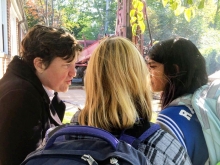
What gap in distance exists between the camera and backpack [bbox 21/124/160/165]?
964 millimetres

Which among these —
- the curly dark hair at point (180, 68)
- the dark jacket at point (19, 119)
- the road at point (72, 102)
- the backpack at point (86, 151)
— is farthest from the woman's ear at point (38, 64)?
the road at point (72, 102)

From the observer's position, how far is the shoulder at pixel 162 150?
3.83 feet

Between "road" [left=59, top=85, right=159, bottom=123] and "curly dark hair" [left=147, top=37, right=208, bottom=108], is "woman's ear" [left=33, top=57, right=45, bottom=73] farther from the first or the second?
"road" [left=59, top=85, right=159, bottom=123]

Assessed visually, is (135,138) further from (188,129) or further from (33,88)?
(33,88)

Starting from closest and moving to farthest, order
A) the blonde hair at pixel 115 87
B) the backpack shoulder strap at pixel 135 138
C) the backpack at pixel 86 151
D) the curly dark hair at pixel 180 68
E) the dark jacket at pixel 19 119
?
1. the backpack at pixel 86 151
2. the backpack shoulder strap at pixel 135 138
3. the blonde hair at pixel 115 87
4. the dark jacket at pixel 19 119
5. the curly dark hair at pixel 180 68

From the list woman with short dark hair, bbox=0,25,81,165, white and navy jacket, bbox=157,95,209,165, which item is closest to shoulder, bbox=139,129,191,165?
white and navy jacket, bbox=157,95,209,165

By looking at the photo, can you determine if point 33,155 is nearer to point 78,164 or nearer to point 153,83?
point 78,164

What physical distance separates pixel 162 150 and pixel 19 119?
0.79 m

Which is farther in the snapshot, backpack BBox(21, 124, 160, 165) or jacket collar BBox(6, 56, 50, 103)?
jacket collar BBox(6, 56, 50, 103)

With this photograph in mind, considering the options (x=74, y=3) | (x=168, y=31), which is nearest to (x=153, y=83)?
(x=168, y=31)

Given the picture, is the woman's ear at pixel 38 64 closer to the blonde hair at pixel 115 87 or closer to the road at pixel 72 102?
the blonde hair at pixel 115 87

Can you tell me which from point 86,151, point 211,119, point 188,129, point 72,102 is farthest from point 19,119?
point 72,102

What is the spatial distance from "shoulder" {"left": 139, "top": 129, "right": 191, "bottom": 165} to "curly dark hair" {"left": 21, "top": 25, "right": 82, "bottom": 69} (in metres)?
0.92

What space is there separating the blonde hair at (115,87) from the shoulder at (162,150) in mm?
121
